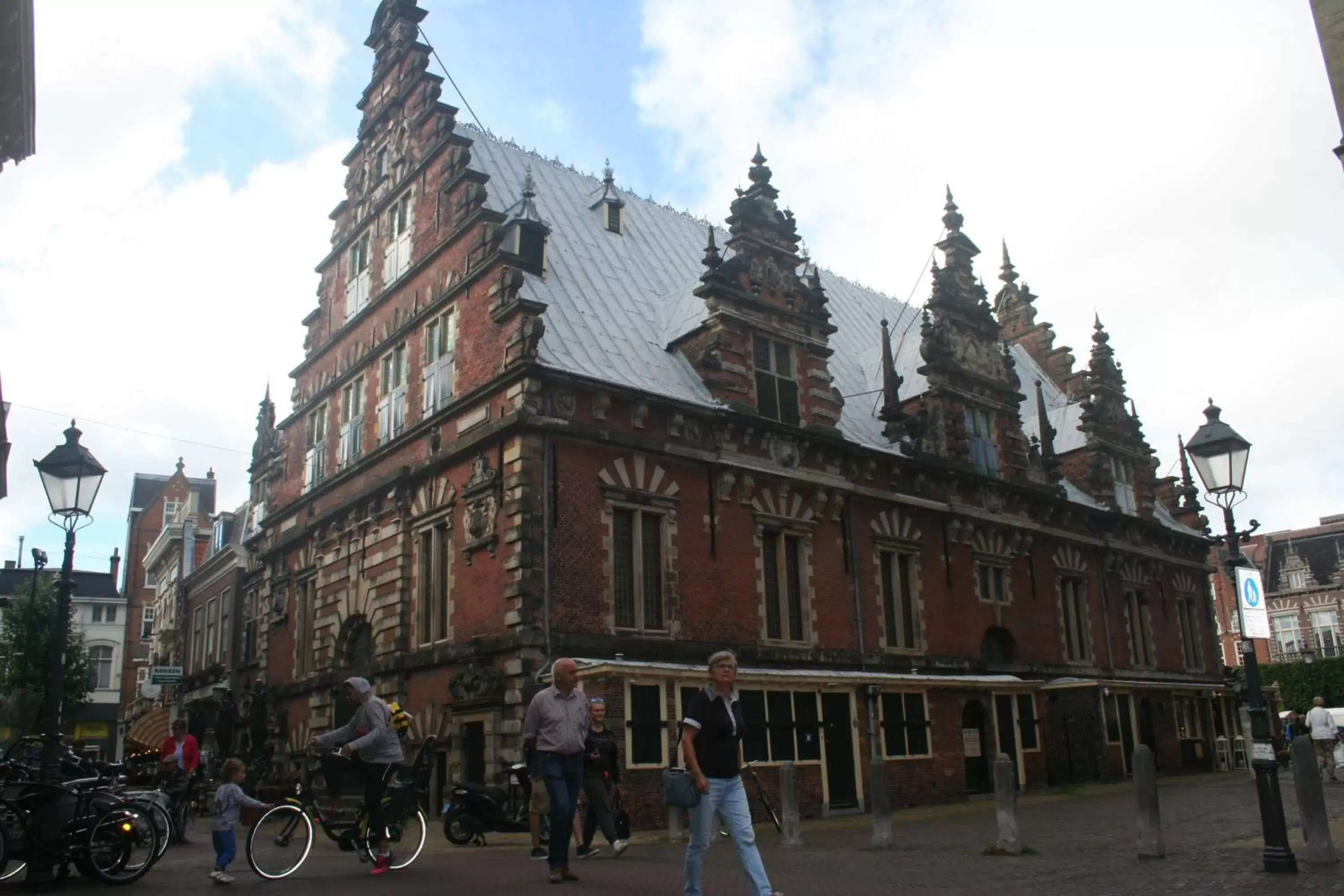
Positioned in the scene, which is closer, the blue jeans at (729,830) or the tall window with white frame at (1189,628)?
the blue jeans at (729,830)

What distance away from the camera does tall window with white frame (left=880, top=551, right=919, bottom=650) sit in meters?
27.7

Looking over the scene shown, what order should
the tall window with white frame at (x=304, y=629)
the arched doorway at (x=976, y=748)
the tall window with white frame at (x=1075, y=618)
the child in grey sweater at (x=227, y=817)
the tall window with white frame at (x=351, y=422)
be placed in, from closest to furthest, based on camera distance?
the child in grey sweater at (x=227, y=817)
the arched doorway at (x=976, y=748)
the tall window with white frame at (x=351, y=422)
the tall window with white frame at (x=304, y=629)
the tall window with white frame at (x=1075, y=618)

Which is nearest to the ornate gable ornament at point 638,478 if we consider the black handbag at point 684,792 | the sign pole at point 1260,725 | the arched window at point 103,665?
the sign pole at point 1260,725

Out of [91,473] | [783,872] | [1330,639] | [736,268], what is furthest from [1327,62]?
[1330,639]

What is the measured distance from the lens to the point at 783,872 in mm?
12445

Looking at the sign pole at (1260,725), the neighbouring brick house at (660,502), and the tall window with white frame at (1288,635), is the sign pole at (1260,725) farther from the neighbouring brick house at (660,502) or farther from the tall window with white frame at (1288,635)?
the tall window with white frame at (1288,635)

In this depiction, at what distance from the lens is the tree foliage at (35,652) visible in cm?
4528

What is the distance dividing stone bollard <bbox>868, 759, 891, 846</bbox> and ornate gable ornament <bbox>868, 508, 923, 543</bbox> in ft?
42.4

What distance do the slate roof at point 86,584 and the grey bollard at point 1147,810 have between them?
72935mm

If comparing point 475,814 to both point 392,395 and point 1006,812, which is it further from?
point 392,395

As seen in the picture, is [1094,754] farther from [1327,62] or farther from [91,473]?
[91,473]

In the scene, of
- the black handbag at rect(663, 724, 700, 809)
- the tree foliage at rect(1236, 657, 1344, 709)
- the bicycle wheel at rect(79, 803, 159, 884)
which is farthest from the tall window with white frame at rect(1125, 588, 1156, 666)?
the bicycle wheel at rect(79, 803, 159, 884)

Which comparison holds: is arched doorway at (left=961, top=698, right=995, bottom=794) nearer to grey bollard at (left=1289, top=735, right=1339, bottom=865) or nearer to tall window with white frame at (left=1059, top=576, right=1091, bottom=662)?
tall window with white frame at (left=1059, top=576, right=1091, bottom=662)

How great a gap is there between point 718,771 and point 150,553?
223 feet
